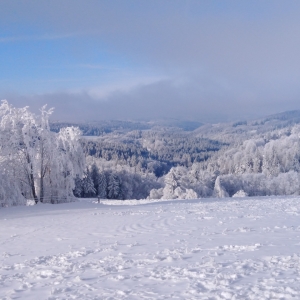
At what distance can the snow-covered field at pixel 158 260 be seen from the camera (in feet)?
19.4

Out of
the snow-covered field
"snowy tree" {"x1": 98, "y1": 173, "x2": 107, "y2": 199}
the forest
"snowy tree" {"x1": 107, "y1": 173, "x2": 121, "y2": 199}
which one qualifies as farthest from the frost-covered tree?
"snowy tree" {"x1": 107, "y1": 173, "x2": 121, "y2": 199}

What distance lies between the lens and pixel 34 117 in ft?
85.0

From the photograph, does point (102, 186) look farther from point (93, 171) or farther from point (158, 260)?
point (158, 260)

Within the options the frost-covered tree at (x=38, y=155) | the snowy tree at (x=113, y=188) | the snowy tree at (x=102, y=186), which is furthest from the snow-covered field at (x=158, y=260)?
the snowy tree at (x=113, y=188)

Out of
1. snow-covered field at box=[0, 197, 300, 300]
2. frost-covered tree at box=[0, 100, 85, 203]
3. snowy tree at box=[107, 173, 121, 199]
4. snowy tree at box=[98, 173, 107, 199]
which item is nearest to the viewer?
snow-covered field at box=[0, 197, 300, 300]

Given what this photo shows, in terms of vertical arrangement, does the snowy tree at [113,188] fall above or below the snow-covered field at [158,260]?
below

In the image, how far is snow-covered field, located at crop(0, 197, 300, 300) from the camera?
592 cm

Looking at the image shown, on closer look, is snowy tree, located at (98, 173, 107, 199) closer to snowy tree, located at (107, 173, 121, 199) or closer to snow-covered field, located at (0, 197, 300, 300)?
snowy tree, located at (107, 173, 121, 199)

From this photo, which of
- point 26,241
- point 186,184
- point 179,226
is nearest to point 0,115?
point 26,241

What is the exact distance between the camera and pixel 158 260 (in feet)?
25.6

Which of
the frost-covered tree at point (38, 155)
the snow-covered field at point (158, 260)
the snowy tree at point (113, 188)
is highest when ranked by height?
the frost-covered tree at point (38, 155)

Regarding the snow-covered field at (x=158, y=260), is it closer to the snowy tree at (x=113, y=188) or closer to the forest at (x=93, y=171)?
the forest at (x=93, y=171)

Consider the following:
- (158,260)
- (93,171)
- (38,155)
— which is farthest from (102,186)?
(158,260)

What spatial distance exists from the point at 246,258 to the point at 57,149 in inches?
849
